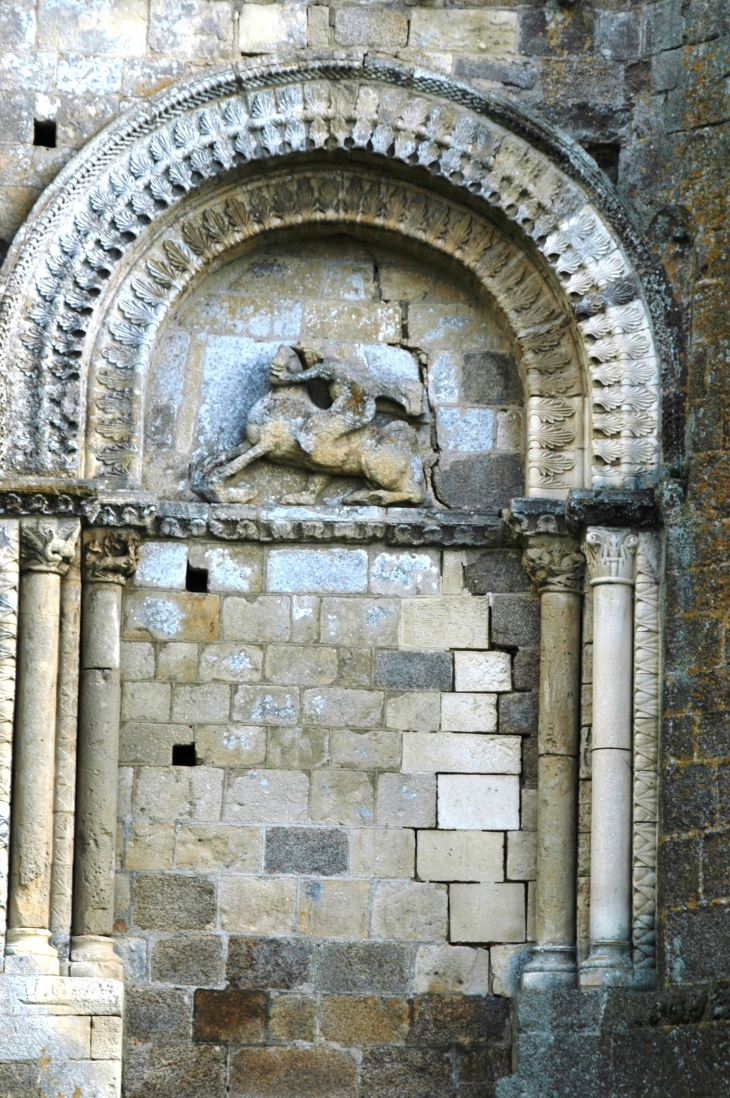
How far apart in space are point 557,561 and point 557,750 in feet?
3.17

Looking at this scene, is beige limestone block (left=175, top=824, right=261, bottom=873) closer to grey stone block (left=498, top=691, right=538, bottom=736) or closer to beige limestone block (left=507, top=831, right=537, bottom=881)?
beige limestone block (left=507, top=831, right=537, bottom=881)

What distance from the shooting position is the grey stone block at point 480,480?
12125mm

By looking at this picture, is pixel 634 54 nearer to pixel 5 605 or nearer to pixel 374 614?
pixel 374 614

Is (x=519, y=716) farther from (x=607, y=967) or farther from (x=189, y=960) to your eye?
(x=189, y=960)

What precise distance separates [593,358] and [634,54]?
65.8 inches

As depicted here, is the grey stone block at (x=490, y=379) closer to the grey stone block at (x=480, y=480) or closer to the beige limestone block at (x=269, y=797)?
the grey stone block at (x=480, y=480)

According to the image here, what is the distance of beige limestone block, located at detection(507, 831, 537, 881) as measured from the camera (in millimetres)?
11633

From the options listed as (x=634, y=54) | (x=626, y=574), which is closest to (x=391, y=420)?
(x=626, y=574)

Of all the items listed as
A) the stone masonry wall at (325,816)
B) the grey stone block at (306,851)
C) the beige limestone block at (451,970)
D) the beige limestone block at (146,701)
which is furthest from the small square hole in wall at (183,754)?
the beige limestone block at (451,970)

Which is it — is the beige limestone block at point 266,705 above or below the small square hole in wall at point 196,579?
below

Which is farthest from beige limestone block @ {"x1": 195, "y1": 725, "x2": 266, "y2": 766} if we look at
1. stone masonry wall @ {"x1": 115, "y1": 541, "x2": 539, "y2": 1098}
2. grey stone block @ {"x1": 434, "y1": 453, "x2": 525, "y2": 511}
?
grey stone block @ {"x1": 434, "y1": 453, "x2": 525, "y2": 511}

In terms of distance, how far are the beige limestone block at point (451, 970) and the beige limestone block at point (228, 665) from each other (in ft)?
5.33

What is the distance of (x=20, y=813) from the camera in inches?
439

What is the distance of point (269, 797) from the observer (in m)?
11.6
